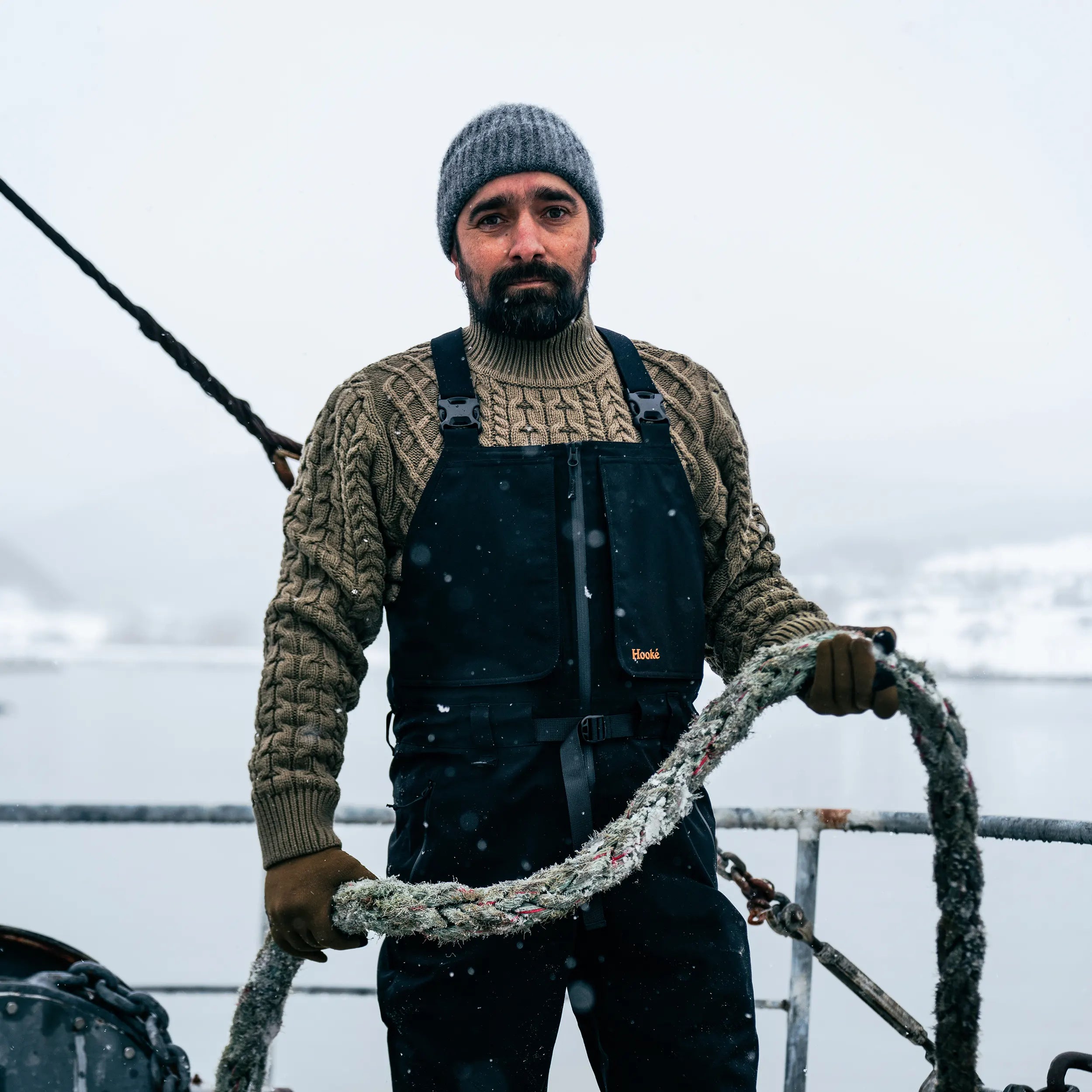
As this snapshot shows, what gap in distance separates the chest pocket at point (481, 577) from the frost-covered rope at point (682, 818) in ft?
0.89

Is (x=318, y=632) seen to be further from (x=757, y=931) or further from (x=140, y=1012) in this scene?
(x=757, y=931)

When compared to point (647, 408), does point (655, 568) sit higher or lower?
lower

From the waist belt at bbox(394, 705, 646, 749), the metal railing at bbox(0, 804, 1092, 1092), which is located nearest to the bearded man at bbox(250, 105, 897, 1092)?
the waist belt at bbox(394, 705, 646, 749)

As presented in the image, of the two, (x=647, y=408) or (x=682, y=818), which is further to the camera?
(x=647, y=408)

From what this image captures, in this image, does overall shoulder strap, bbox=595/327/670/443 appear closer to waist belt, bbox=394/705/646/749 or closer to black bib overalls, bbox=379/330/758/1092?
black bib overalls, bbox=379/330/758/1092

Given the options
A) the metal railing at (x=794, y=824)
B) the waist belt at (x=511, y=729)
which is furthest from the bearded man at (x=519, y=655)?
the metal railing at (x=794, y=824)

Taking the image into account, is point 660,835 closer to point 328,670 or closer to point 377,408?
point 328,670

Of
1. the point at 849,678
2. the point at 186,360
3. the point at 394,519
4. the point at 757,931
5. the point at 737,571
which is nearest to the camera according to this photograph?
the point at 849,678

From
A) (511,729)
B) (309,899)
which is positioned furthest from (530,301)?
(309,899)

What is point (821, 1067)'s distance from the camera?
258 inches

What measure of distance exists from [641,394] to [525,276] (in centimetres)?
27

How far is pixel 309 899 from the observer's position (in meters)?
1.42

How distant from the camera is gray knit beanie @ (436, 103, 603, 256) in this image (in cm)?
170

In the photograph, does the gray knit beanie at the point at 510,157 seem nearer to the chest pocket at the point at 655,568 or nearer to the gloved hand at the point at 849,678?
the chest pocket at the point at 655,568
